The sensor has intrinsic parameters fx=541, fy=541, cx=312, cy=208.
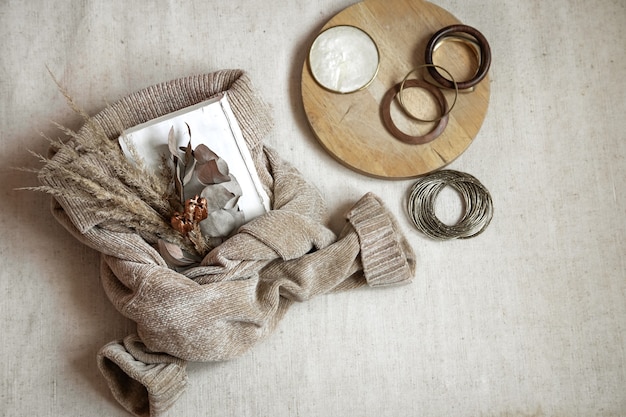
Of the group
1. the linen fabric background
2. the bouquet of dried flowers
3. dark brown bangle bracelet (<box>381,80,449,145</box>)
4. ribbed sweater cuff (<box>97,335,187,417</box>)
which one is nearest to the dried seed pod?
the bouquet of dried flowers

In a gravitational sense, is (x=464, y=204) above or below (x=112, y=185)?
below

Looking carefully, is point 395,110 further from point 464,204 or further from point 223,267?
point 223,267

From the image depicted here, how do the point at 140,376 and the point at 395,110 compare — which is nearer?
the point at 140,376

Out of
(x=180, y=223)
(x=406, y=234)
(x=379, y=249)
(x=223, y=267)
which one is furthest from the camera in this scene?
(x=406, y=234)

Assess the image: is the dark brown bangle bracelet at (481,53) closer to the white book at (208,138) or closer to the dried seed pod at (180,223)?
the white book at (208,138)

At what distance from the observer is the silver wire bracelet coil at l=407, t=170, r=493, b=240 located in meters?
1.85

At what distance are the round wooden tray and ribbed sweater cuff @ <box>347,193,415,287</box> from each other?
6.3 inches

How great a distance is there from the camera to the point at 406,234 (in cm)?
189

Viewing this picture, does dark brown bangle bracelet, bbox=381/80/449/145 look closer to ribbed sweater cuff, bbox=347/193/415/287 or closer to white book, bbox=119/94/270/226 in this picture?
ribbed sweater cuff, bbox=347/193/415/287

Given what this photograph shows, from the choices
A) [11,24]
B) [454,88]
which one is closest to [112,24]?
[11,24]

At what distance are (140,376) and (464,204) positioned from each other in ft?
3.92

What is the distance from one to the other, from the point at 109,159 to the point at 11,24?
816mm

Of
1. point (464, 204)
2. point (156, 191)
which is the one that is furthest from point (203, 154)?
point (464, 204)

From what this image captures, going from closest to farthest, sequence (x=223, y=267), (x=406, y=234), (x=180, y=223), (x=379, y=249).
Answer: (x=180, y=223) → (x=223, y=267) → (x=379, y=249) → (x=406, y=234)
